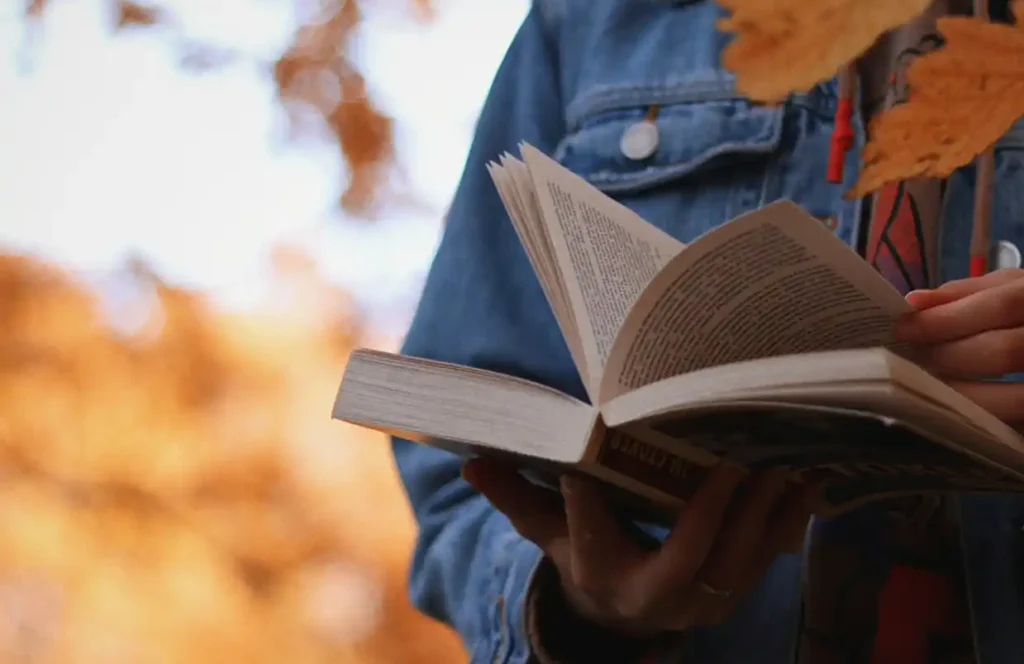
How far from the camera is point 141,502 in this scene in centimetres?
107

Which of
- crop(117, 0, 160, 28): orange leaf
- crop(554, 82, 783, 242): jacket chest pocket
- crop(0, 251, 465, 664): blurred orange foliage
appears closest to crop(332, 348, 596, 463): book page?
crop(554, 82, 783, 242): jacket chest pocket

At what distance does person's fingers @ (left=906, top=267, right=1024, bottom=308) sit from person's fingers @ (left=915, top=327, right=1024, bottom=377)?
0.7 inches

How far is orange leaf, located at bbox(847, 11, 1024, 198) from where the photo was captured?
41 cm

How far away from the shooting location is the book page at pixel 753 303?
310mm

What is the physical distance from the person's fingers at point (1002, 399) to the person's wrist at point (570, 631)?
0.70ft

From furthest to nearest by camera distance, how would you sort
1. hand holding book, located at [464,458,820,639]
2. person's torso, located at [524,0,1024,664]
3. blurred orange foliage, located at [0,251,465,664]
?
blurred orange foliage, located at [0,251,465,664] < person's torso, located at [524,0,1024,664] < hand holding book, located at [464,458,820,639]

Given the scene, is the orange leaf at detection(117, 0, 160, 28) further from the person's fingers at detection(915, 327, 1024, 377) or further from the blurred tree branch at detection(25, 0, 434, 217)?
the person's fingers at detection(915, 327, 1024, 377)

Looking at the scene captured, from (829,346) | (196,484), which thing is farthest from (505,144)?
(196,484)

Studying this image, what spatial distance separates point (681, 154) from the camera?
639 millimetres

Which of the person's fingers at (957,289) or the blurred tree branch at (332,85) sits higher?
the blurred tree branch at (332,85)

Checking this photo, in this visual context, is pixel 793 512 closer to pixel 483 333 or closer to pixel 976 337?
pixel 976 337

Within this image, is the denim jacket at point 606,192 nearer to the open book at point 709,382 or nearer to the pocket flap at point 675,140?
the pocket flap at point 675,140

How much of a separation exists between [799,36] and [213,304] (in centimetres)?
83

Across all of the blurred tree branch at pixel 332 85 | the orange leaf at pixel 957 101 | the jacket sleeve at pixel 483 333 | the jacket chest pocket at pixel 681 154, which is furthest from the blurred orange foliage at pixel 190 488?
the orange leaf at pixel 957 101
